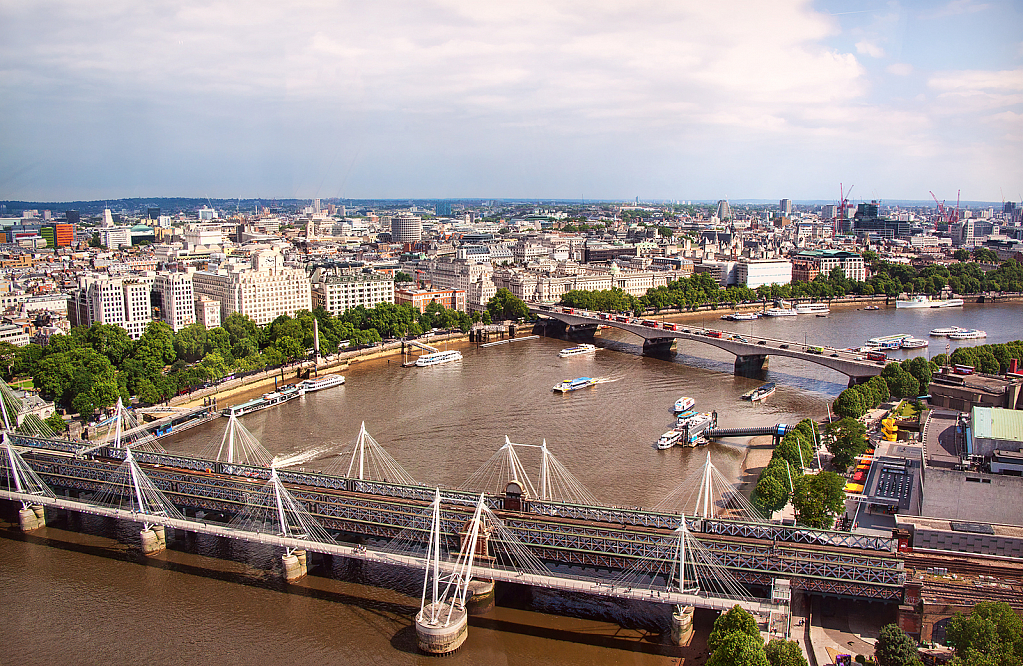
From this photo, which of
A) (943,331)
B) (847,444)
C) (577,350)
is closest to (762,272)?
(943,331)

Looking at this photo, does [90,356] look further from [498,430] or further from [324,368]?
[498,430]

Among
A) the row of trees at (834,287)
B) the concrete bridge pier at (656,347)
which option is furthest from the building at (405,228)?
the concrete bridge pier at (656,347)

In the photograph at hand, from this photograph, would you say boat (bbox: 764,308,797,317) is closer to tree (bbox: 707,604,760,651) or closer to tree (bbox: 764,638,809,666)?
tree (bbox: 707,604,760,651)

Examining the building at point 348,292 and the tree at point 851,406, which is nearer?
the tree at point 851,406

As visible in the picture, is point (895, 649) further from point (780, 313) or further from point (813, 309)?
point (813, 309)

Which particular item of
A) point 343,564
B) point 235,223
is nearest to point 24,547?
point 343,564

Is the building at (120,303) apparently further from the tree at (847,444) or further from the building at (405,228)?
the building at (405,228)
